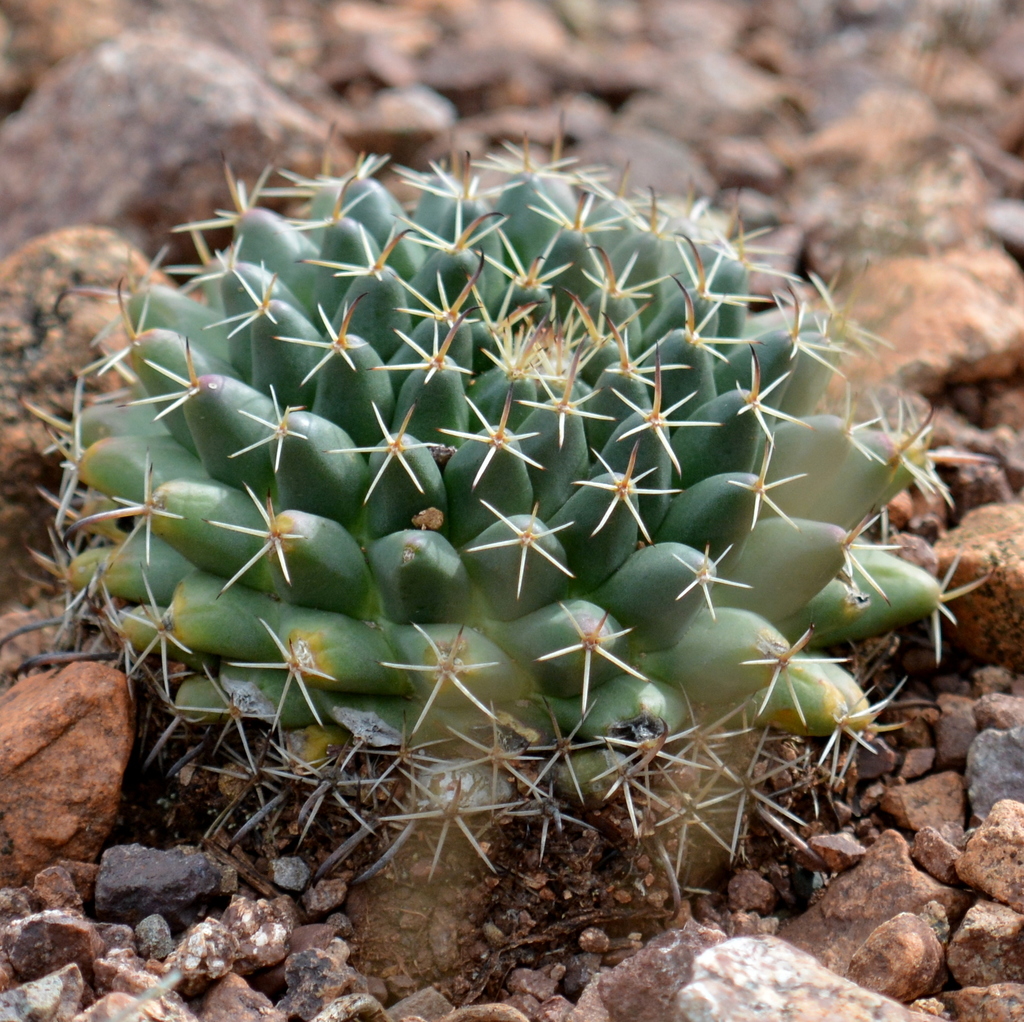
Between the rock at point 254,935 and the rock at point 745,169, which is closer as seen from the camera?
the rock at point 254,935

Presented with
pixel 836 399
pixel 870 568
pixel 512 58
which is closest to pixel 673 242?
pixel 836 399

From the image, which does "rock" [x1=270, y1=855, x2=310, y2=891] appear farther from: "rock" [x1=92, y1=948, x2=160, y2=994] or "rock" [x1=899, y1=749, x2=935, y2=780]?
"rock" [x1=899, y1=749, x2=935, y2=780]

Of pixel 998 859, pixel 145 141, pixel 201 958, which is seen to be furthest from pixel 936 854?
pixel 145 141

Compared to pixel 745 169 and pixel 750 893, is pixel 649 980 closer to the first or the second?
pixel 750 893

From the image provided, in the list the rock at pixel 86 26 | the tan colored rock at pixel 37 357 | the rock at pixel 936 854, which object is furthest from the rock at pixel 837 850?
the rock at pixel 86 26

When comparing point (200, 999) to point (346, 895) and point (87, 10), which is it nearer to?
point (346, 895)

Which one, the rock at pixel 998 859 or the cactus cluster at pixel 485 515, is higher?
the cactus cluster at pixel 485 515

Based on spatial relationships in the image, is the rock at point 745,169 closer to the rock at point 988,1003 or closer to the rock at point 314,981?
the rock at point 988,1003
